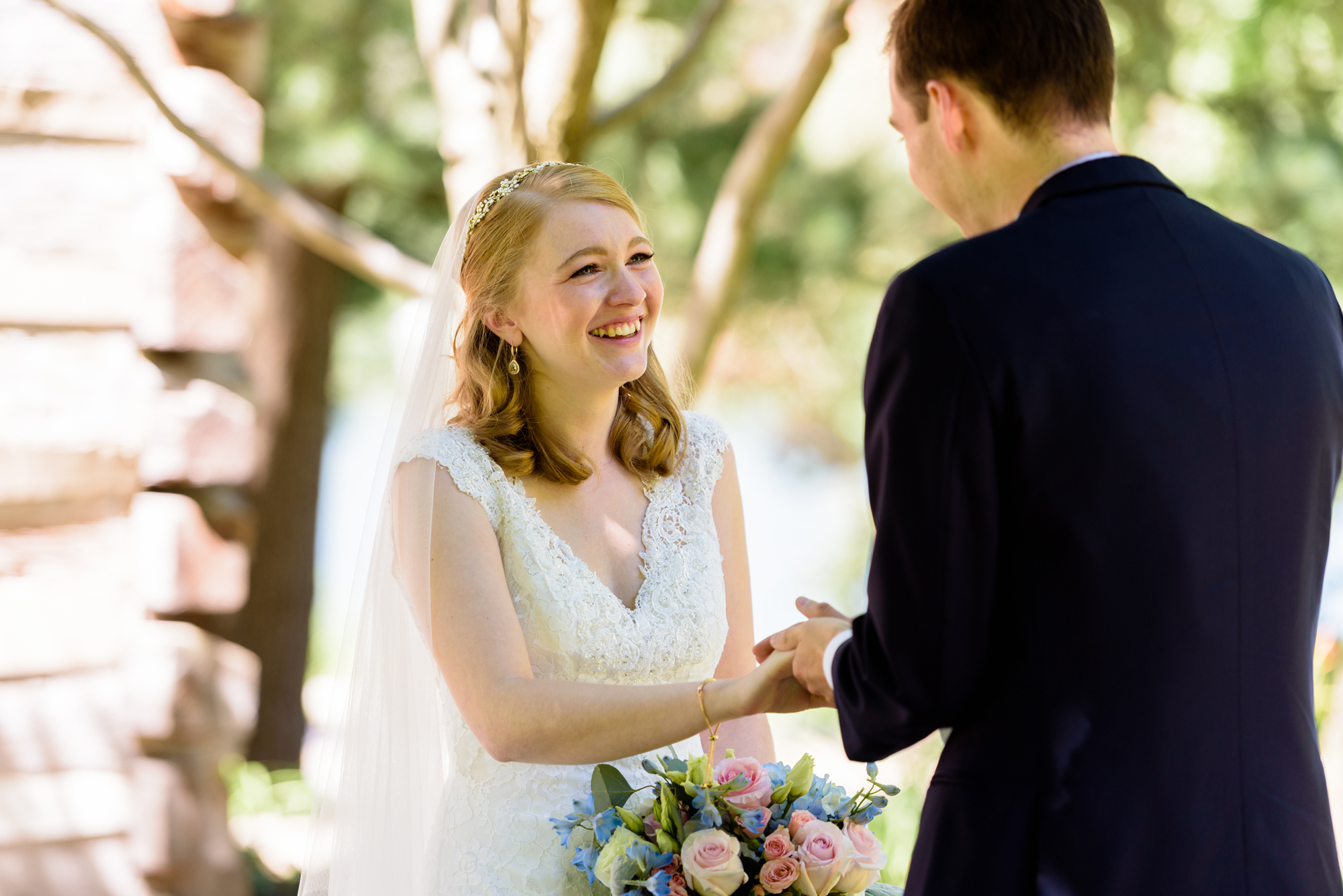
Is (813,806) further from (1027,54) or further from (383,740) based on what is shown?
(1027,54)

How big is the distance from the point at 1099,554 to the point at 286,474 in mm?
6136

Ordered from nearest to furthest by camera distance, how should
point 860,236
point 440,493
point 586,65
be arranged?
point 440,493 < point 586,65 < point 860,236

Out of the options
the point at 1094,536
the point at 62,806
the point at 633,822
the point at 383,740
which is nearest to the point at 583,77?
the point at 383,740

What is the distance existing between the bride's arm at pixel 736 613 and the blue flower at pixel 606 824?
1.65ft

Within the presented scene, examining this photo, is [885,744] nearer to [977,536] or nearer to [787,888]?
[977,536]

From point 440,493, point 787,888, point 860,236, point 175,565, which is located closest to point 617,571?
point 440,493

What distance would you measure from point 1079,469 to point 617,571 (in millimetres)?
1330

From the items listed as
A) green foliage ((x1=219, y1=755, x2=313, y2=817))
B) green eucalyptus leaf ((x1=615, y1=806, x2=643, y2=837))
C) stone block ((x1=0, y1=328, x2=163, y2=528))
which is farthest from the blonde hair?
green foliage ((x1=219, y1=755, x2=313, y2=817))

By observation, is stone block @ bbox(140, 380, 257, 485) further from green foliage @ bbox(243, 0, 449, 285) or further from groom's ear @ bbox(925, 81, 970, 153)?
groom's ear @ bbox(925, 81, 970, 153)

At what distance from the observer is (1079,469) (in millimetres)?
1464

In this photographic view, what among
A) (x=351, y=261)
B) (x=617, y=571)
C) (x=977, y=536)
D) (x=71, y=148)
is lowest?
(x=977, y=536)

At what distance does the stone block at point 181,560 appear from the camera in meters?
4.34

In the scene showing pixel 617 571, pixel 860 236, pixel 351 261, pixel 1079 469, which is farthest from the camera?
pixel 860 236

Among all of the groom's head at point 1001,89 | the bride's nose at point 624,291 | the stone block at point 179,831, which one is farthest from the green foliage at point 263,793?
the groom's head at point 1001,89
